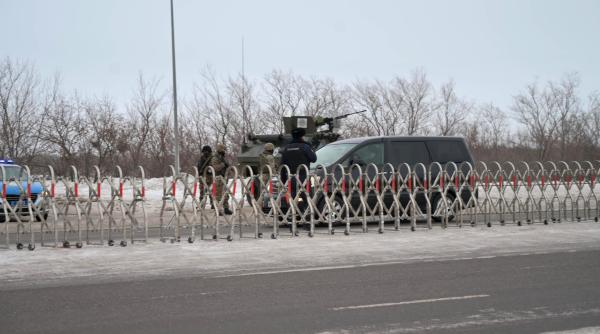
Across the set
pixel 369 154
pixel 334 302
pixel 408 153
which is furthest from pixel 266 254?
pixel 408 153

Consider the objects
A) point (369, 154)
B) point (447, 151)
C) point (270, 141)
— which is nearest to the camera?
point (369, 154)

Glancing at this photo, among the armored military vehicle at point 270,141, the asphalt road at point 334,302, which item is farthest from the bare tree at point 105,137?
the asphalt road at point 334,302

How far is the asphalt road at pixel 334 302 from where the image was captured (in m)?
5.63

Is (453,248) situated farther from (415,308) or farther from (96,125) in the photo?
(96,125)

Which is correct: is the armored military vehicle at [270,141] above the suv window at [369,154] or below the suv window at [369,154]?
above

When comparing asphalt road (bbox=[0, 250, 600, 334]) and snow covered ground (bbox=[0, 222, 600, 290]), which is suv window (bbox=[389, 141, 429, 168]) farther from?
asphalt road (bbox=[0, 250, 600, 334])

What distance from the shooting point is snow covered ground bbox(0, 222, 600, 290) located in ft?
27.9

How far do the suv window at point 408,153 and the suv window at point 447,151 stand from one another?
178mm

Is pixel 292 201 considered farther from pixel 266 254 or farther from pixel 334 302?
pixel 334 302

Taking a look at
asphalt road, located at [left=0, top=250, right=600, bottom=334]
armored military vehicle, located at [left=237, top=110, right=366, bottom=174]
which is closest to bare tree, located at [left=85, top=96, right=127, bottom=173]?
armored military vehicle, located at [left=237, top=110, right=366, bottom=174]

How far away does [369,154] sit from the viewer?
47.3 feet

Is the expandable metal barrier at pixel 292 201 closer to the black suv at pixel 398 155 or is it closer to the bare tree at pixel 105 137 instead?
the black suv at pixel 398 155

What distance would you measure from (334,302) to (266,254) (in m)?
3.49

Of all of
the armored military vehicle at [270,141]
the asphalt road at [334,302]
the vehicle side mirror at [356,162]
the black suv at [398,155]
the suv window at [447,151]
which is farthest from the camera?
the armored military vehicle at [270,141]
